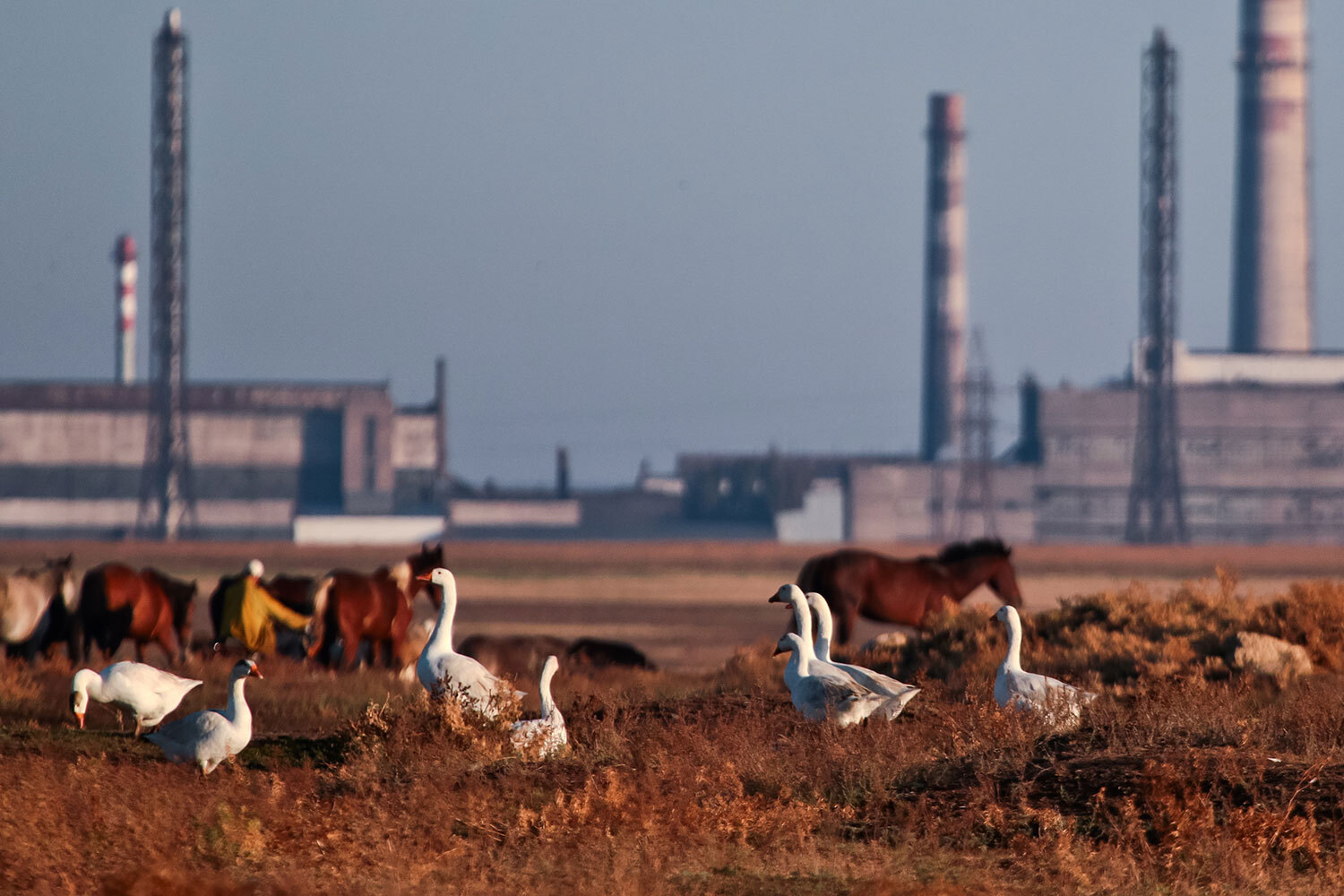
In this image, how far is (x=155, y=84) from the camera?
92812mm

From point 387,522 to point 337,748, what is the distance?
82.9 m

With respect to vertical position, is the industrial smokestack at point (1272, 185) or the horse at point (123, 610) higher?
the industrial smokestack at point (1272, 185)

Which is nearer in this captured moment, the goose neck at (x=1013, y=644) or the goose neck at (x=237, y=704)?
the goose neck at (x=237, y=704)

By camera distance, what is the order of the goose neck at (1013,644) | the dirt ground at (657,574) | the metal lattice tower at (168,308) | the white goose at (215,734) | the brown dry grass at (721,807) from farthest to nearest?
the metal lattice tower at (168,308) → the dirt ground at (657,574) → the goose neck at (1013,644) → the white goose at (215,734) → the brown dry grass at (721,807)

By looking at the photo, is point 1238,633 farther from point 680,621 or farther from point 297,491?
point 297,491

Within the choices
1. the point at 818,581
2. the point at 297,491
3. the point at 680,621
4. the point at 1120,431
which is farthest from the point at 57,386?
the point at 818,581

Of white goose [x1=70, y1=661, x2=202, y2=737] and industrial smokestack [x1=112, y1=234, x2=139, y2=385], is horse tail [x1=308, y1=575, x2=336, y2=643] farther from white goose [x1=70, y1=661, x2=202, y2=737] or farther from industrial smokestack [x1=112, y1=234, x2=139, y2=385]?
industrial smokestack [x1=112, y1=234, x2=139, y2=385]

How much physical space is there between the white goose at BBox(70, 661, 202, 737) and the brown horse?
35.5 ft

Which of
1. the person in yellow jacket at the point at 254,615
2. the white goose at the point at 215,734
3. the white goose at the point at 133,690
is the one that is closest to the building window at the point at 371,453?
the person in yellow jacket at the point at 254,615

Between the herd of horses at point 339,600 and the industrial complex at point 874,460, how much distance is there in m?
70.8

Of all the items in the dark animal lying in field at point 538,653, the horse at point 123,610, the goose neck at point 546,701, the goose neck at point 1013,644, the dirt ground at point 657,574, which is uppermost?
the goose neck at point 1013,644

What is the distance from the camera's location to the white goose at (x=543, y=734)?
499 inches

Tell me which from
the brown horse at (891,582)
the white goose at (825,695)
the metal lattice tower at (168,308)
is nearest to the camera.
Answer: the white goose at (825,695)

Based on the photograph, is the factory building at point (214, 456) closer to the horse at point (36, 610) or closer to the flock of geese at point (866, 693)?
the horse at point (36, 610)
